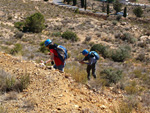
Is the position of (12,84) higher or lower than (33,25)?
lower

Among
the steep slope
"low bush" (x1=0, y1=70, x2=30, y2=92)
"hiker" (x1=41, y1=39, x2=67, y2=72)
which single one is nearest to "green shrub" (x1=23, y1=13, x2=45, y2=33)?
the steep slope

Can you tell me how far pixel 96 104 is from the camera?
3900 millimetres

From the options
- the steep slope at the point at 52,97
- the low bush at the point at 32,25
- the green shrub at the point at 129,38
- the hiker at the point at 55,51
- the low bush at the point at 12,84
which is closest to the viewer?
the steep slope at the point at 52,97

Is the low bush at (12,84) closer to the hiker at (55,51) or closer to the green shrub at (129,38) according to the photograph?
the hiker at (55,51)

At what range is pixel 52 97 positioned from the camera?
3.63 m

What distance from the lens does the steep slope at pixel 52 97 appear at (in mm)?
3273

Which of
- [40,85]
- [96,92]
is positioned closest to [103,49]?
[96,92]

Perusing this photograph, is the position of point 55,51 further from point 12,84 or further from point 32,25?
point 32,25

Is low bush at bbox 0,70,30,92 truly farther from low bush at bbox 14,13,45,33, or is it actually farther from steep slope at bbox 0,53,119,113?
low bush at bbox 14,13,45,33

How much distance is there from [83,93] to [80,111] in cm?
92

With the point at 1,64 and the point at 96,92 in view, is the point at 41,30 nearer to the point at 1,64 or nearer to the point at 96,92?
the point at 1,64

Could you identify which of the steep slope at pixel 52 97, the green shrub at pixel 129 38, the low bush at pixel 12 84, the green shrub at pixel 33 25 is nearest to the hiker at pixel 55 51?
the steep slope at pixel 52 97

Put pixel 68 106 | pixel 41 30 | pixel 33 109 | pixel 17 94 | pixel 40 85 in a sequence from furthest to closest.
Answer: pixel 41 30 → pixel 40 85 → pixel 17 94 → pixel 68 106 → pixel 33 109

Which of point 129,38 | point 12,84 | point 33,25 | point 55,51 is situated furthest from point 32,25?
point 12,84
